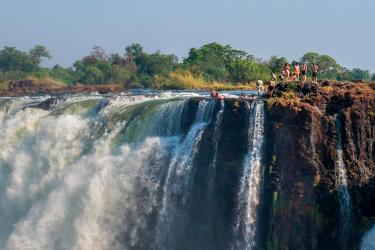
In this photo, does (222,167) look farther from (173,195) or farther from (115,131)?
(115,131)

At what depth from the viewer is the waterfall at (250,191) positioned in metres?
17.2

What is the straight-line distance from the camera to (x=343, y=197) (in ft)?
55.6

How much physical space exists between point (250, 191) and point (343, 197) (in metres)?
2.16

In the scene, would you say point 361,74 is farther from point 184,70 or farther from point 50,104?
point 50,104

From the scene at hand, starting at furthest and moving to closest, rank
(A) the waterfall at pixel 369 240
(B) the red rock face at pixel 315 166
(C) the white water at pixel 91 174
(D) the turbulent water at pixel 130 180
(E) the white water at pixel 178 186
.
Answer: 1. (C) the white water at pixel 91 174
2. (E) the white water at pixel 178 186
3. (D) the turbulent water at pixel 130 180
4. (B) the red rock face at pixel 315 166
5. (A) the waterfall at pixel 369 240

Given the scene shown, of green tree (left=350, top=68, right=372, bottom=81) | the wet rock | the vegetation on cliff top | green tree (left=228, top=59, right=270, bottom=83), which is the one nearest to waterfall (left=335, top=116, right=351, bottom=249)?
the wet rock

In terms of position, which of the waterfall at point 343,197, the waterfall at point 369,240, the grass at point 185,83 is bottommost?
the waterfall at point 369,240

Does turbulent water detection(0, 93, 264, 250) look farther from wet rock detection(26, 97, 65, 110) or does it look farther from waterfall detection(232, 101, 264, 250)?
wet rock detection(26, 97, 65, 110)

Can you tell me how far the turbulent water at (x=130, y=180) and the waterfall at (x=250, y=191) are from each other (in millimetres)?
24

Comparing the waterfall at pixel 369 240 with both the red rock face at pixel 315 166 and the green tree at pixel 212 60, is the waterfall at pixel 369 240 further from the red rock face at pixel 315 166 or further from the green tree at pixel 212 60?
the green tree at pixel 212 60

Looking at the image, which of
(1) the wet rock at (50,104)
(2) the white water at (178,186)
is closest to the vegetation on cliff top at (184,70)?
(1) the wet rock at (50,104)

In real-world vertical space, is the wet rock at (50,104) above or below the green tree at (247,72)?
below

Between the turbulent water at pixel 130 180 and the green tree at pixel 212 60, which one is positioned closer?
the turbulent water at pixel 130 180

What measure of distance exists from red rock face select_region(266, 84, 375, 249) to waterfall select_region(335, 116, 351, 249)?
Result: 0.34 feet
